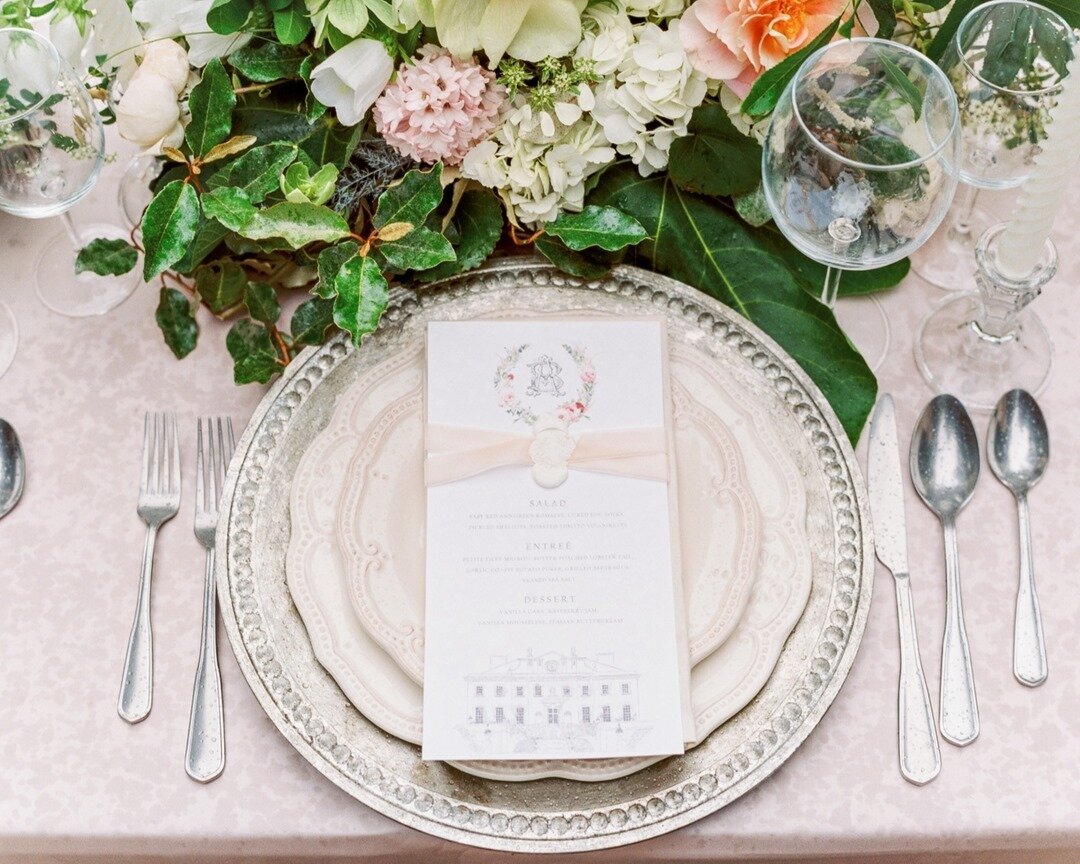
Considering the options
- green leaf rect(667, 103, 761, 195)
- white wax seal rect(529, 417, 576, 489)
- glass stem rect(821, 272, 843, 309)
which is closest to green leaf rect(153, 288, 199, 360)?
white wax seal rect(529, 417, 576, 489)

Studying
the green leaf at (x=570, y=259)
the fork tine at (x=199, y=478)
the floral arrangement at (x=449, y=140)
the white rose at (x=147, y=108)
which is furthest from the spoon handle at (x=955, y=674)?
the white rose at (x=147, y=108)

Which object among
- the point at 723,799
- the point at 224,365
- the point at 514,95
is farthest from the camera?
the point at 224,365

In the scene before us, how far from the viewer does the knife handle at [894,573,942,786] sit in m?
0.71

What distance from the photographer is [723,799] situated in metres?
0.67

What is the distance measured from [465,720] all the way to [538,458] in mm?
204

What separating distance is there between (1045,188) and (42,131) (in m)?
0.75

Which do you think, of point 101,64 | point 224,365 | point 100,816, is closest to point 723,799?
point 100,816

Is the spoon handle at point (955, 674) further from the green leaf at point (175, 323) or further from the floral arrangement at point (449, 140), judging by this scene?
the green leaf at point (175, 323)

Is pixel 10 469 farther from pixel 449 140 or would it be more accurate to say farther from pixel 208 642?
pixel 449 140

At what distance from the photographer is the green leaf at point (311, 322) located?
0.81 m

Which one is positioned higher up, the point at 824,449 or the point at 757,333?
the point at 757,333

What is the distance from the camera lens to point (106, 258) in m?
0.85

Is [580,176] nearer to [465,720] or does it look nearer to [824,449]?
[824,449]

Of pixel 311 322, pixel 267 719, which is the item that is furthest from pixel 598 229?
pixel 267 719
